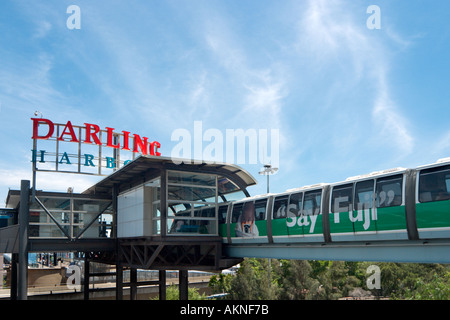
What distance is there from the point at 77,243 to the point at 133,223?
562 centimetres

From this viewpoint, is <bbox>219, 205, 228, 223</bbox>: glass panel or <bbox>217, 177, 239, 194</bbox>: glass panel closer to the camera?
<bbox>219, 205, 228, 223</bbox>: glass panel

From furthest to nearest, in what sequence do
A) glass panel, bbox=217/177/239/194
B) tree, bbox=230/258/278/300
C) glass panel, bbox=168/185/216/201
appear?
tree, bbox=230/258/278/300 < glass panel, bbox=217/177/239/194 < glass panel, bbox=168/185/216/201

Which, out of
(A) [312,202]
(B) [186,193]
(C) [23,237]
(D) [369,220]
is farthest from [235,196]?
(C) [23,237]

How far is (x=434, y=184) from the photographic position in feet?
43.9

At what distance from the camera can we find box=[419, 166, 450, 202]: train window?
13.0 m

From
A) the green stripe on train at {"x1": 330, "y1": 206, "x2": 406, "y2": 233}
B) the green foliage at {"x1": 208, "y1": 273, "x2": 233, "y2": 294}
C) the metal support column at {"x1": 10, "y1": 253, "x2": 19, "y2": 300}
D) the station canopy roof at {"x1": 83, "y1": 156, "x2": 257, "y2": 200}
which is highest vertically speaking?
the station canopy roof at {"x1": 83, "y1": 156, "x2": 257, "y2": 200}

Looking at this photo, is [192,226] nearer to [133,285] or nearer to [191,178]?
[191,178]

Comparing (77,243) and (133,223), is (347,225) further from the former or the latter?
(77,243)

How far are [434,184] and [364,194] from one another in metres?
2.63

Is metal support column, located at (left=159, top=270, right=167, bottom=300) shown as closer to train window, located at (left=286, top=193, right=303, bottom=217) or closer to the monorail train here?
the monorail train

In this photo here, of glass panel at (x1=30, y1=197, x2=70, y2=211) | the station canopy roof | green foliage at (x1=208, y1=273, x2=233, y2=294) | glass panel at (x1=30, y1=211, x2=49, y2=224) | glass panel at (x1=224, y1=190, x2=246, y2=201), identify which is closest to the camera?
the station canopy roof

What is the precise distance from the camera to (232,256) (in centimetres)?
A: 2283

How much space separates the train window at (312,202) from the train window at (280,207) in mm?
1181

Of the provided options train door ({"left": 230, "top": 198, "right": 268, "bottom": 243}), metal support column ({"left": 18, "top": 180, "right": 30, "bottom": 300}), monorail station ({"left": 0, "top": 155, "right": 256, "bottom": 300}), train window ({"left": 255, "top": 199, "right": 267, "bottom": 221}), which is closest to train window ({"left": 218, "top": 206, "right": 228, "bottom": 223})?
monorail station ({"left": 0, "top": 155, "right": 256, "bottom": 300})
